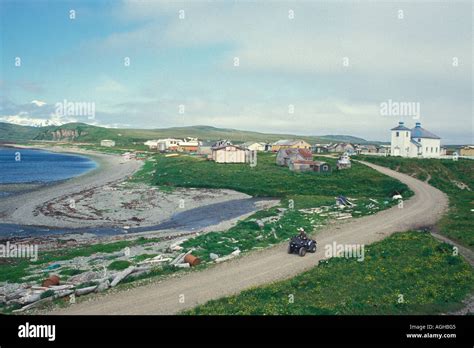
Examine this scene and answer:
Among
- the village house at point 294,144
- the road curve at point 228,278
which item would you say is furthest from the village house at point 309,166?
the village house at point 294,144

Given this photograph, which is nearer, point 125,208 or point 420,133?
point 125,208

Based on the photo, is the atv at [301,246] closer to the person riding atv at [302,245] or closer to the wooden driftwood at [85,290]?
the person riding atv at [302,245]

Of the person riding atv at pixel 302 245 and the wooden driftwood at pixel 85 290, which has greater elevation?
the person riding atv at pixel 302 245

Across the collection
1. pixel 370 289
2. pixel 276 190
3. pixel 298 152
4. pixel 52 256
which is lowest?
pixel 52 256

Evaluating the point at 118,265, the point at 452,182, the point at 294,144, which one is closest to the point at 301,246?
the point at 118,265

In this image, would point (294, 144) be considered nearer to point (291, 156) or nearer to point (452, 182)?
point (291, 156)

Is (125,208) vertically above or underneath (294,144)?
underneath

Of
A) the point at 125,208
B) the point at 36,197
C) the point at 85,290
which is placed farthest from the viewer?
the point at 36,197

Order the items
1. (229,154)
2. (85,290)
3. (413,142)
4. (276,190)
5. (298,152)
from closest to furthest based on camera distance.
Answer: (85,290) → (276,190) → (298,152) → (413,142) → (229,154)
